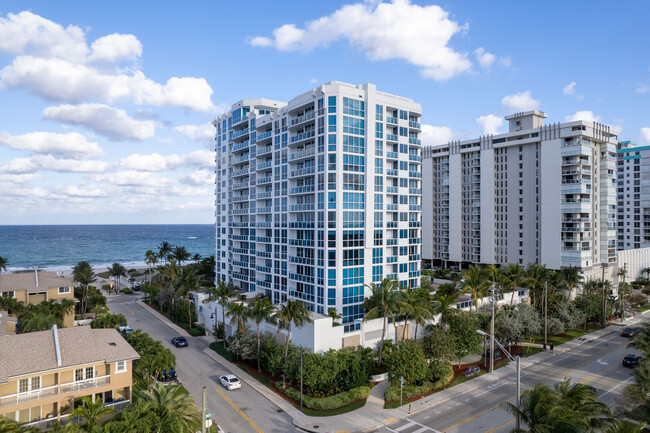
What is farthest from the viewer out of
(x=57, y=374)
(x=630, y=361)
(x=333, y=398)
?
(x=630, y=361)

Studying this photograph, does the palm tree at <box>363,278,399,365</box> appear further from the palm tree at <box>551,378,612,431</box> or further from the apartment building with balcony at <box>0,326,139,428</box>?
the apartment building with balcony at <box>0,326,139,428</box>

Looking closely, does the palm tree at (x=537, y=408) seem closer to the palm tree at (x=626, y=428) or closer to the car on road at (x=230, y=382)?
the palm tree at (x=626, y=428)

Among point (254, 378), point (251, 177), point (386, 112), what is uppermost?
point (386, 112)

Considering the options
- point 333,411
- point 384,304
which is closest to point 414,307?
point 384,304

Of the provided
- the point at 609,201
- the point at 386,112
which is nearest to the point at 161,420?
the point at 386,112

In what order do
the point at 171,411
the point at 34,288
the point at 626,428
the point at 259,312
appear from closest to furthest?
1. the point at 626,428
2. the point at 171,411
3. the point at 259,312
4. the point at 34,288

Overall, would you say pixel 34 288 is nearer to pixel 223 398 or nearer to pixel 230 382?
pixel 230 382

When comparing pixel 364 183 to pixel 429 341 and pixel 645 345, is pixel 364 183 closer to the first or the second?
pixel 429 341
